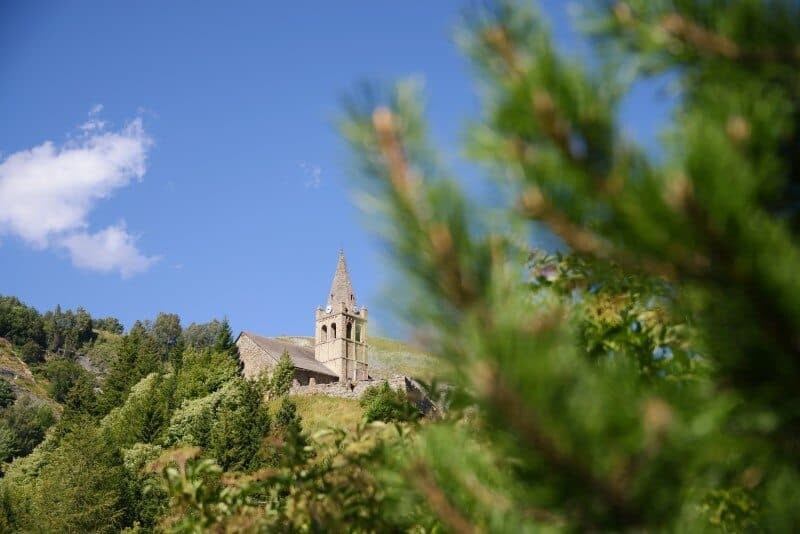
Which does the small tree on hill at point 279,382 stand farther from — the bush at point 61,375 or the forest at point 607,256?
the bush at point 61,375

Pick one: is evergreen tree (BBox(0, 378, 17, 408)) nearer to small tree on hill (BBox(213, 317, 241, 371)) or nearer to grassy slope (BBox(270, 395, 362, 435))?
small tree on hill (BBox(213, 317, 241, 371))

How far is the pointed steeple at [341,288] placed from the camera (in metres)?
68.0

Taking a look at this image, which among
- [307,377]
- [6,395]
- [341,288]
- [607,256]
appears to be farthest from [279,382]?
[6,395]

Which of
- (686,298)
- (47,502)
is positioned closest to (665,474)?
(686,298)

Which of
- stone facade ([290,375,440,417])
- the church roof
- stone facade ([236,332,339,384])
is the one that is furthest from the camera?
the church roof

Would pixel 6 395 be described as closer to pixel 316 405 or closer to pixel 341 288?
pixel 341 288

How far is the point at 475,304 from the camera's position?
2.07 metres

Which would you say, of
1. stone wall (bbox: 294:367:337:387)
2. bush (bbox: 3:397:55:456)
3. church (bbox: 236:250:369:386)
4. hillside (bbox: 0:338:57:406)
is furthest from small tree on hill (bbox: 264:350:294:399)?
hillside (bbox: 0:338:57:406)

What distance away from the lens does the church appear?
66.4m

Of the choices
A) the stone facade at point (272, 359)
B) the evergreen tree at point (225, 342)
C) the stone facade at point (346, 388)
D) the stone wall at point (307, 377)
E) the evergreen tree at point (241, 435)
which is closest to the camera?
the evergreen tree at point (241, 435)

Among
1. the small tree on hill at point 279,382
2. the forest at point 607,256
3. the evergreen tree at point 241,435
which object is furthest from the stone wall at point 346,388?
the forest at point 607,256

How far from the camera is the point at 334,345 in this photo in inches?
2657

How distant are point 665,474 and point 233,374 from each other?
5158cm

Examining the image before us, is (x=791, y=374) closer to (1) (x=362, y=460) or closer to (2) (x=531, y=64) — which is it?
(2) (x=531, y=64)
